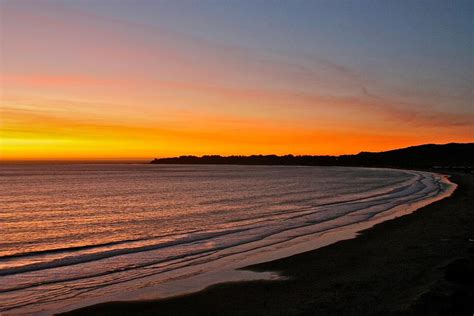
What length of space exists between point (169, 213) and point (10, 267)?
18.2m

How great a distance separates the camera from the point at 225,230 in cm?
2428

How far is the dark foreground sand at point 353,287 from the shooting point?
9938mm

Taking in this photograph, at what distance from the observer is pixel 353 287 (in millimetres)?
11719

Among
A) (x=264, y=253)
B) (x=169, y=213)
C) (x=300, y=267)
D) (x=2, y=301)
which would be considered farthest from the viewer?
(x=169, y=213)

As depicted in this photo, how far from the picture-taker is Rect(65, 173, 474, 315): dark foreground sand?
9.94 m

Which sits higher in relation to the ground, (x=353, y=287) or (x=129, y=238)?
(x=353, y=287)

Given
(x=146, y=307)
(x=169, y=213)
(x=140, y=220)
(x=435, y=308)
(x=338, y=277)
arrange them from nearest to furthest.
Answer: (x=435, y=308)
(x=146, y=307)
(x=338, y=277)
(x=140, y=220)
(x=169, y=213)

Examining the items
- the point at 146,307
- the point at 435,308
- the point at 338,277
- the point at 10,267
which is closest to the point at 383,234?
the point at 338,277

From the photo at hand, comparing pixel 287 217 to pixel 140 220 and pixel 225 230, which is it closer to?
pixel 225 230

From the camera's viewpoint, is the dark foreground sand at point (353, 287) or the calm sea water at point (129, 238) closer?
the dark foreground sand at point (353, 287)

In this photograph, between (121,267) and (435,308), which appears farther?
(121,267)

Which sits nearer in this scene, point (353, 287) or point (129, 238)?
point (353, 287)

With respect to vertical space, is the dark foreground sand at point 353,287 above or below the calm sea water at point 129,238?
above

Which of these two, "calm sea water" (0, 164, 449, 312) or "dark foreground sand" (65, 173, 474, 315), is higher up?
"dark foreground sand" (65, 173, 474, 315)
